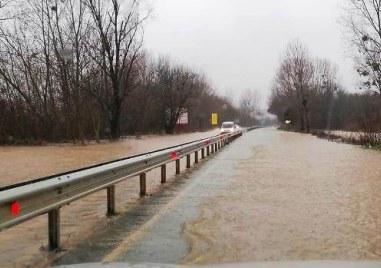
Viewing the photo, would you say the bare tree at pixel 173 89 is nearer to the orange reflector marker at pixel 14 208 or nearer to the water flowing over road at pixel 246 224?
the water flowing over road at pixel 246 224

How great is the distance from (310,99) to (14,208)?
83.2 metres

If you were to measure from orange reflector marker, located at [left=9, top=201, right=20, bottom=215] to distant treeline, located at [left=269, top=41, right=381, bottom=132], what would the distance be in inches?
2035

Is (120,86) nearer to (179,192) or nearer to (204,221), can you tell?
(179,192)

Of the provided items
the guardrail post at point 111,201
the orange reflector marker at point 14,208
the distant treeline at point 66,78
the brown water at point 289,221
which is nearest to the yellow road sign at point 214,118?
the distant treeline at point 66,78

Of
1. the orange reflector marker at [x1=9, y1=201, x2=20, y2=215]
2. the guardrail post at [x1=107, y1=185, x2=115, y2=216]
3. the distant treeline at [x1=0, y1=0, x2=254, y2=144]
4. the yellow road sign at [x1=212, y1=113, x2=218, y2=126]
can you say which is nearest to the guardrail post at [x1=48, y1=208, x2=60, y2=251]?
the orange reflector marker at [x1=9, y1=201, x2=20, y2=215]

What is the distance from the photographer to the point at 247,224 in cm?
823

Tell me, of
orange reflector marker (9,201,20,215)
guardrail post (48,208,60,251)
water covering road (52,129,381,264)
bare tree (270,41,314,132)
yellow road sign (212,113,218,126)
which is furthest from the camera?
yellow road sign (212,113,218,126)

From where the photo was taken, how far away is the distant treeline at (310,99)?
79.9 meters

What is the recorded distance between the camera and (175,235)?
7.51m

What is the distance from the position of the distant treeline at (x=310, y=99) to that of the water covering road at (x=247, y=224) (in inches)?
1741

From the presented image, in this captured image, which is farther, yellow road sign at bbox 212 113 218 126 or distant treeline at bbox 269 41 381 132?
yellow road sign at bbox 212 113 218 126

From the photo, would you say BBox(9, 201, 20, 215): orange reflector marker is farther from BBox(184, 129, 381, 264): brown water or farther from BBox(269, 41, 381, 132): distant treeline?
BBox(269, 41, 381, 132): distant treeline

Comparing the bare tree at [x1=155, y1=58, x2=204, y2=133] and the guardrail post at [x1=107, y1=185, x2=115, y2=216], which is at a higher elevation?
the bare tree at [x1=155, y1=58, x2=204, y2=133]

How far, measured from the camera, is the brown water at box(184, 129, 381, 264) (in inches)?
250
